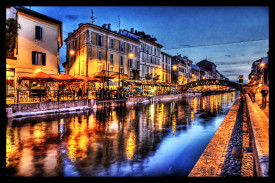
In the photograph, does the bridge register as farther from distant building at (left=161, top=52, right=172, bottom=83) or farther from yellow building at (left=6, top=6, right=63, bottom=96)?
yellow building at (left=6, top=6, right=63, bottom=96)

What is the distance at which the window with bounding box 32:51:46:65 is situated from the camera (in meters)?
20.3

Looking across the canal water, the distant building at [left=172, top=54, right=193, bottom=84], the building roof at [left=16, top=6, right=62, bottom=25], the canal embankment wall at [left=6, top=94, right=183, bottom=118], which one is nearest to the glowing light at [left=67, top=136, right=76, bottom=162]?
the canal water

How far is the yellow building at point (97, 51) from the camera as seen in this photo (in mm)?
30422

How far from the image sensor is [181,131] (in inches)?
358

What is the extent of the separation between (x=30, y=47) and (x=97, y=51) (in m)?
12.9

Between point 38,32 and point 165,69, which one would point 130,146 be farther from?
point 165,69

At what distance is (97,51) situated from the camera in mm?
31688

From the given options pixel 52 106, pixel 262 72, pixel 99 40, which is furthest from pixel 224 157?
pixel 262 72

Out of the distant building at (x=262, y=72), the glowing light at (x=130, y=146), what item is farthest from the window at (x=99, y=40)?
the glowing light at (x=130, y=146)
